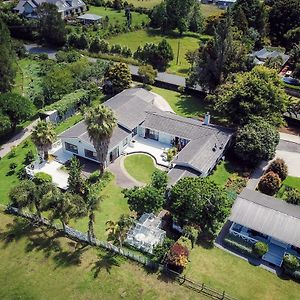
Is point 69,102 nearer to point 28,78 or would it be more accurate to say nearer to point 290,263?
point 28,78

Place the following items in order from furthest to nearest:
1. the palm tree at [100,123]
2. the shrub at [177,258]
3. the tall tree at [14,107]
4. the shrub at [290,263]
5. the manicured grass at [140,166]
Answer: the tall tree at [14,107] → the manicured grass at [140,166] → the palm tree at [100,123] → the shrub at [290,263] → the shrub at [177,258]

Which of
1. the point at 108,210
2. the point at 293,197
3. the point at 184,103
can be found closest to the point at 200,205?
the point at 108,210

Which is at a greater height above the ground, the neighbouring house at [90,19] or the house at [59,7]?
the house at [59,7]

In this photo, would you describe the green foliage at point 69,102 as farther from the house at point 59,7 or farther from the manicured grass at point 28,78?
the house at point 59,7

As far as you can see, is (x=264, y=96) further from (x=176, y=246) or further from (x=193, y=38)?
(x=193, y=38)

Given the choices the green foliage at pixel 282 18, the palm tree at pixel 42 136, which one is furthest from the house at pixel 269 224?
the green foliage at pixel 282 18

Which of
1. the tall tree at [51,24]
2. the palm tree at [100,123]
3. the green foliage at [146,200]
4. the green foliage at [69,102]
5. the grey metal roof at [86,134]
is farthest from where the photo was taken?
the tall tree at [51,24]

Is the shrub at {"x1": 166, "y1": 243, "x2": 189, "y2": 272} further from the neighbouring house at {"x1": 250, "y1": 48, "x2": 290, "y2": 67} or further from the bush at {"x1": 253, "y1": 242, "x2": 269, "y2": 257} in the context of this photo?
the neighbouring house at {"x1": 250, "y1": 48, "x2": 290, "y2": 67}
